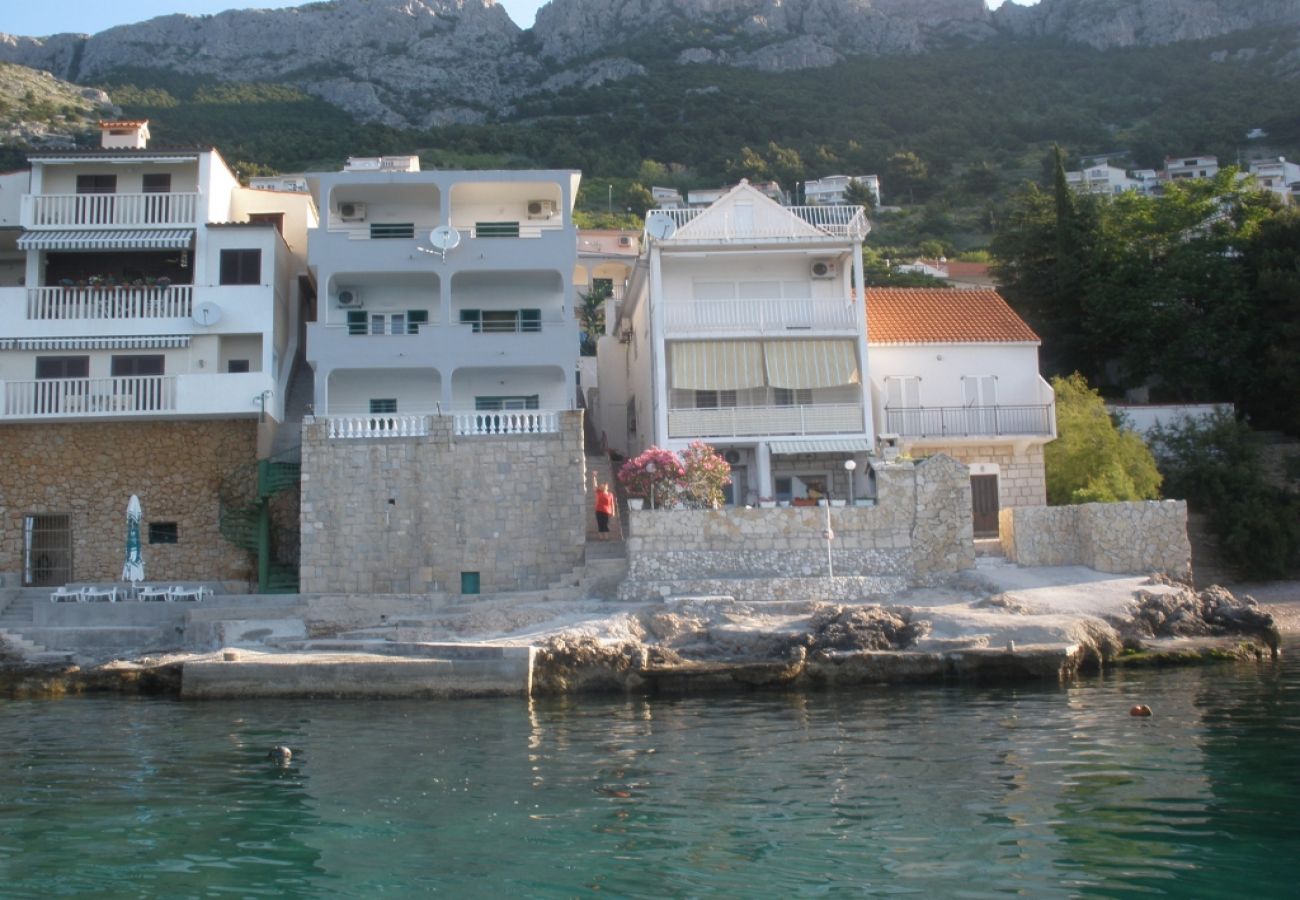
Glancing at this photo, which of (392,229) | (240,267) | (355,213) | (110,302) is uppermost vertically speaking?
(355,213)

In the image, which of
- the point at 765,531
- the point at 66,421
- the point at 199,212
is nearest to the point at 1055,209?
the point at 765,531

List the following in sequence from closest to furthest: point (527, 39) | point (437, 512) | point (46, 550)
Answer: point (437, 512) → point (46, 550) → point (527, 39)

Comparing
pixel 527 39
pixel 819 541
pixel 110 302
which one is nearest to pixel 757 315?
pixel 819 541

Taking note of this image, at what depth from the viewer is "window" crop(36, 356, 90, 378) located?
97.5 feet

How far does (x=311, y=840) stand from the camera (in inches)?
431

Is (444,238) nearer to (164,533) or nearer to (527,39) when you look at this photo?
(164,533)

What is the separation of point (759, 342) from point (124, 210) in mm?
17027

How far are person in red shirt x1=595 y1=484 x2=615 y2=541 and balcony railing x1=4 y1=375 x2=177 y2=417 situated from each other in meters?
10.8

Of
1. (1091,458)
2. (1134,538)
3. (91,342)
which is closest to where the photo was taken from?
(1134,538)

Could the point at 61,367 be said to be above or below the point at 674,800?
above

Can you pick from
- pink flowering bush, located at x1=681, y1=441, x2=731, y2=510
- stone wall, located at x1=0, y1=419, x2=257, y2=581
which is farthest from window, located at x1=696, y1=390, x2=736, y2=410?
stone wall, located at x1=0, y1=419, x2=257, y2=581

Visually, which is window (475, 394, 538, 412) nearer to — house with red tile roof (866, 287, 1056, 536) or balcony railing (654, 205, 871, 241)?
balcony railing (654, 205, 871, 241)

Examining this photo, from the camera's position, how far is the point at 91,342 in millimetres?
29500

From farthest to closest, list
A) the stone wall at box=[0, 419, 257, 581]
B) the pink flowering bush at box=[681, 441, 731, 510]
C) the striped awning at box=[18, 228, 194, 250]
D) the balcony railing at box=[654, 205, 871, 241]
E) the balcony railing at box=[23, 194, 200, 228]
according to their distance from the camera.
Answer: the balcony railing at box=[654, 205, 871, 241] → the balcony railing at box=[23, 194, 200, 228] → the striped awning at box=[18, 228, 194, 250] → the stone wall at box=[0, 419, 257, 581] → the pink flowering bush at box=[681, 441, 731, 510]
